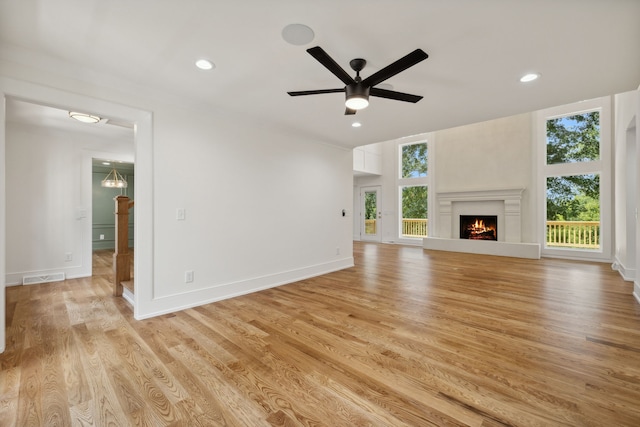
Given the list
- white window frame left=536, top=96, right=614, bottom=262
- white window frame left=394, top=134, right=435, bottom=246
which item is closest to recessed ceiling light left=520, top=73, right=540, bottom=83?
white window frame left=536, top=96, right=614, bottom=262

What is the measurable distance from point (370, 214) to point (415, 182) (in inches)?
74.5

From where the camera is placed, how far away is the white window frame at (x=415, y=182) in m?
8.16

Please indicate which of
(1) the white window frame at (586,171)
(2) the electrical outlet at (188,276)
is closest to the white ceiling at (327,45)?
(2) the electrical outlet at (188,276)

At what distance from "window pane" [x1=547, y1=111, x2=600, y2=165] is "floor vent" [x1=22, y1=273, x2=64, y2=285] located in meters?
9.89

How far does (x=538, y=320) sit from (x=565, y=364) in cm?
87

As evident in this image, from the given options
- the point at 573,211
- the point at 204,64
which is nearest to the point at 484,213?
the point at 573,211

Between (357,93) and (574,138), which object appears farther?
(574,138)

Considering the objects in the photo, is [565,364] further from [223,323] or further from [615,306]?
[223,323]

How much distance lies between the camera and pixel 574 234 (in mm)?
6105

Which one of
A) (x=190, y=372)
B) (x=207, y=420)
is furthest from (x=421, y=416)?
(x=190, y=372)

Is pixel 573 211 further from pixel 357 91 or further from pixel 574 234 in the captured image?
pixel 357 91

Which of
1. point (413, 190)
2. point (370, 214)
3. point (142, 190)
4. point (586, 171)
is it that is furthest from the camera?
point (370, 214)

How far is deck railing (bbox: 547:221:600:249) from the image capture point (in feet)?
19.3

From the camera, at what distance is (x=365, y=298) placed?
11.4ft
